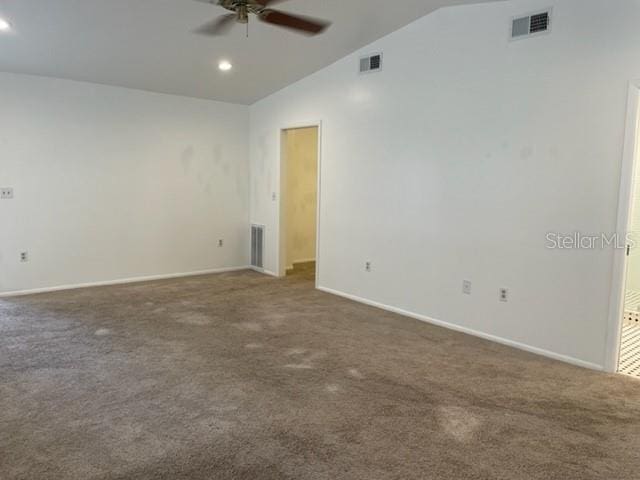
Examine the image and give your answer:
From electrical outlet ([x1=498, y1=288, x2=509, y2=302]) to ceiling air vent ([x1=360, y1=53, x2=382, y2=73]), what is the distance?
8.56 feet

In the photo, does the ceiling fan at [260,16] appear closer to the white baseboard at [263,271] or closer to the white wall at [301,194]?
the white wall at [301,194]

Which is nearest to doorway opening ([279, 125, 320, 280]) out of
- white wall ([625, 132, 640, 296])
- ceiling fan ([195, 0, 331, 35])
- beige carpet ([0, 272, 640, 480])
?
beige carpet ([0, 272, 640, 480])

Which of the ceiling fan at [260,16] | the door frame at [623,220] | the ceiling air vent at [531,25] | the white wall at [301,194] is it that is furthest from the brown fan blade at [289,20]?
the white wall at [301,194]

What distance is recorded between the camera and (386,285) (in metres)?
5.01

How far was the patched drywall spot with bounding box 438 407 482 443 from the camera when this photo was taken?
8.27 feet

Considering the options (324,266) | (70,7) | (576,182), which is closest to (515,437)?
(576,182)

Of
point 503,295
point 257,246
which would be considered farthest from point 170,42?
point 503,295

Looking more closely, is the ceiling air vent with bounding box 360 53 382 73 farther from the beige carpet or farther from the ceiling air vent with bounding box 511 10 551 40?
the beige carpet

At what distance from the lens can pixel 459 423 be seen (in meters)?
2.64

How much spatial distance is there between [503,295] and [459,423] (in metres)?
1.69

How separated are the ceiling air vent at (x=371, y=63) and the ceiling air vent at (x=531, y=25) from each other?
4.80ft

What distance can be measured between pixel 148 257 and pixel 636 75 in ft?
18.2

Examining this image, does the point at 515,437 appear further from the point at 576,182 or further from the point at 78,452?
the point at 78,452

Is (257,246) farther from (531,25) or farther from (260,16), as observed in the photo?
(531,25)
